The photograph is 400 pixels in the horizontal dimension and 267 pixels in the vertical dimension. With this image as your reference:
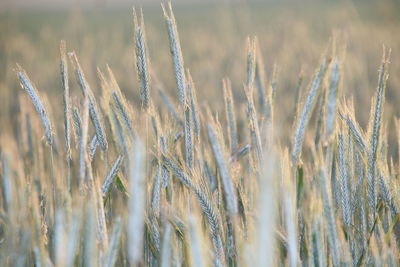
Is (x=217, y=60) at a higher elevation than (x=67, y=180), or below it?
higher

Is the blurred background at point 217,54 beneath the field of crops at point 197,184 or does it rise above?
above

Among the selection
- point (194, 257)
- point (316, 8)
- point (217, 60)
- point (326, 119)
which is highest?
point (316, 8)

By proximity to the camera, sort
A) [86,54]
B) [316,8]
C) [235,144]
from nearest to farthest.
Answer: [235,144] < [86,54] < [316,8]

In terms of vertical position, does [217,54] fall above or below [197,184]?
above

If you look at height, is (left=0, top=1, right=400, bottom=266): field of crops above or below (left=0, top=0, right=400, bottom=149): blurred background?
below

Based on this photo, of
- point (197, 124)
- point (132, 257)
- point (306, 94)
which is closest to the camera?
point (132, 257)

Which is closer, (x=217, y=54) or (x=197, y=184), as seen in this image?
(x=197, y=184)

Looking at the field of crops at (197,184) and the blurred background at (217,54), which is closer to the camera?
the field of crops at (197,184)

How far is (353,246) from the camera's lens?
101cm

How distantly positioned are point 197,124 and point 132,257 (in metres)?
0.43

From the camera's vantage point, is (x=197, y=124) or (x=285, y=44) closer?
(x=197, y=124)

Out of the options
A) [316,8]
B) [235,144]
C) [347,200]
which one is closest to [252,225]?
[347,200]

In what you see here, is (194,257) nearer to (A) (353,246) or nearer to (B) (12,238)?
(B) (12,238)

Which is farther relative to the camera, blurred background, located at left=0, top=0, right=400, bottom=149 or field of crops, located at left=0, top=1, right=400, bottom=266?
blurred background, located at left=0, top=0, right=400, bottom=149
